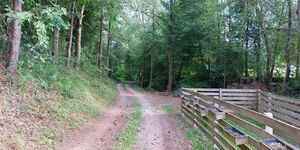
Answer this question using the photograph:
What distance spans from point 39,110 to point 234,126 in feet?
18.0

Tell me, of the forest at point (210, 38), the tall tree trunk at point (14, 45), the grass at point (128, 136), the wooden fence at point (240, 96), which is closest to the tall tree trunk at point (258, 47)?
the forest at point (210, 38)

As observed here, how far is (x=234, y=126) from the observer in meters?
5.48

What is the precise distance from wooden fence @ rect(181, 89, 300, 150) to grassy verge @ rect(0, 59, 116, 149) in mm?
3829

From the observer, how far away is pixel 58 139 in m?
6.64

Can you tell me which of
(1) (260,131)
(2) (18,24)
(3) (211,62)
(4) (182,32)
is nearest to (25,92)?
(2) (18,24)

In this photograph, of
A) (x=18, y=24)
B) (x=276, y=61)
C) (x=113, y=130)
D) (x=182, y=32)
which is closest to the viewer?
(x=113, y=130)

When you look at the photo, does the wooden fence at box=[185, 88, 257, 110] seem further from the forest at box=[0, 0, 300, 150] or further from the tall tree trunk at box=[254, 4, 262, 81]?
the tall tree trunk at box=[254, 4, 262, 81]

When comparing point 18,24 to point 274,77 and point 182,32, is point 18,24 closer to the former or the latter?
point 182,32

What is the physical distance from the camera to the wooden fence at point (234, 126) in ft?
11.6

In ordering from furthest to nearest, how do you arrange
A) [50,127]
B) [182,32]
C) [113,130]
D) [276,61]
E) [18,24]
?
[182,32] < [276,61] < [18,24] < [113,130] < [50,127]

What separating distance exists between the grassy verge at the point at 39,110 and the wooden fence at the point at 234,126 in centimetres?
383

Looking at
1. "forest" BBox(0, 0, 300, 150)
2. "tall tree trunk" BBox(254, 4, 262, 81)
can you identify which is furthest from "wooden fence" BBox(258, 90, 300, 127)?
"tall tree trunk" BBox(254, 4, 262, 81)

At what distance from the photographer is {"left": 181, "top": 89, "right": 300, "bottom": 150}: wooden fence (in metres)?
3.53

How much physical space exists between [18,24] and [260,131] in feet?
26.7
